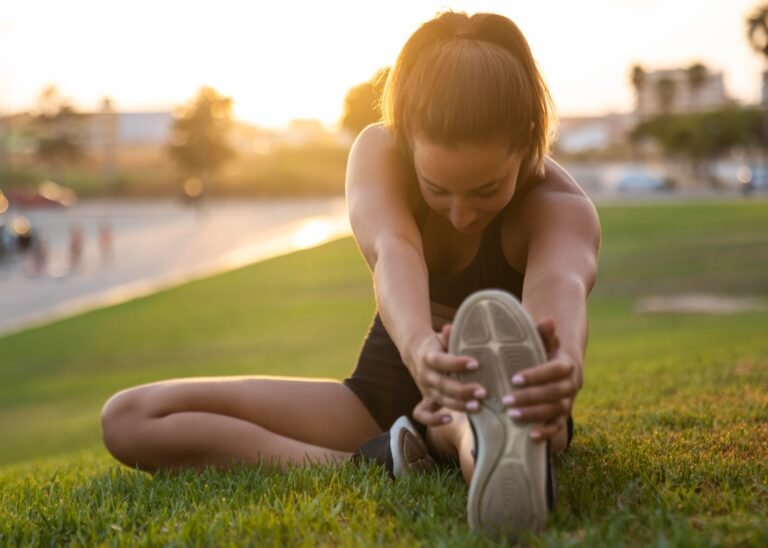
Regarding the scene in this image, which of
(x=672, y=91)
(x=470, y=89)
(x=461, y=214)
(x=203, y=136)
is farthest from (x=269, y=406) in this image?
(x=672, y=91)

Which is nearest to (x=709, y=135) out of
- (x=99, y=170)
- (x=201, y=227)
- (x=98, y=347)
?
(x=99, y=170)

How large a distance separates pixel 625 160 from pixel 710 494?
341 feet

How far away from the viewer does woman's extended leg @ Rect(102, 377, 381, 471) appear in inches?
132

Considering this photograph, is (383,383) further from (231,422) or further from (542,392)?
(542,392)

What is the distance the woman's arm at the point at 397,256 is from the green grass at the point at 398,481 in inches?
11.9

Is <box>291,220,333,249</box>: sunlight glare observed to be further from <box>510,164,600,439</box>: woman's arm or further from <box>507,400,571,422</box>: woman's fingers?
<box>507,400,571,422</box>: woman's fingers

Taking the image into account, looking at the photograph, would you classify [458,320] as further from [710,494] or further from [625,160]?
[625,160]

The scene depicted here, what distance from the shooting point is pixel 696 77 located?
4146 inches

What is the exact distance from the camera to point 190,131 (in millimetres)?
69625

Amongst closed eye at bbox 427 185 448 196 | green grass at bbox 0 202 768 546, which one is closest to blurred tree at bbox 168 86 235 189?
green grass at bbox 0 202 768 546

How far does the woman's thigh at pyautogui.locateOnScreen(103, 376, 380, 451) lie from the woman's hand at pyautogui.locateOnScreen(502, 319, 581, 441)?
1282 mm

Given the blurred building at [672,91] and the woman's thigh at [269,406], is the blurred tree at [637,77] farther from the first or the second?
the woman's thigh at [269,406]

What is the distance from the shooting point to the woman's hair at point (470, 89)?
251 centimetres

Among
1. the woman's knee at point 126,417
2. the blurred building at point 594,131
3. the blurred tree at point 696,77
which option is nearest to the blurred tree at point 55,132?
the blurred building at point 594,131
